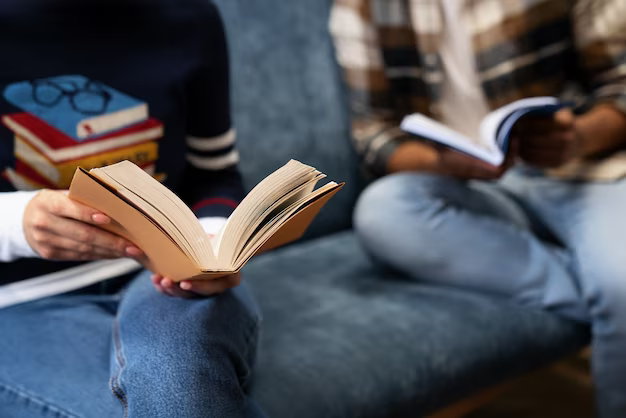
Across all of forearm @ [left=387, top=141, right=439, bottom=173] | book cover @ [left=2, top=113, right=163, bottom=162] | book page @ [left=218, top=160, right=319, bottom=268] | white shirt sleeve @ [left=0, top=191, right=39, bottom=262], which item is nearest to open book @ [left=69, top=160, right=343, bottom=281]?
book page @ [left=218, top=160, right=319, bottom=268]

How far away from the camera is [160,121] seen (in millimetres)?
779

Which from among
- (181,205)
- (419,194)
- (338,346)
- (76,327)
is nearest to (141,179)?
(181,205)

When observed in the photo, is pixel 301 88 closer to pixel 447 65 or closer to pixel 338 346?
pixel 447 65

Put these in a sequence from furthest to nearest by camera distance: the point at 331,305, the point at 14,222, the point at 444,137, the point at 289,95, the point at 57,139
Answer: the point at 289,95
the point at 331,305
the point at 444,137
the point at 57,139
the point at 14,222

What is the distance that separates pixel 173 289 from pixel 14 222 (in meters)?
0.17

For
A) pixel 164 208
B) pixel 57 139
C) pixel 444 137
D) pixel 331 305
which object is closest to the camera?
pixel 164 208

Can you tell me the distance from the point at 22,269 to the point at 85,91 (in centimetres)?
23

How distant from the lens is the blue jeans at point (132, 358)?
1.76 feet

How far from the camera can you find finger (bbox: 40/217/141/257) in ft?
1.78

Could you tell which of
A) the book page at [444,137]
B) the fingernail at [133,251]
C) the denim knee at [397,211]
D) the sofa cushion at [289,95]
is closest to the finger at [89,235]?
the fingernail at [133,251]

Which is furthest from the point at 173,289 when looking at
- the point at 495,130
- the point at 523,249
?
the point at 523,249

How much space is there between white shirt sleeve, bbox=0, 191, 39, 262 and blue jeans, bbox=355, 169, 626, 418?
2.16 feet

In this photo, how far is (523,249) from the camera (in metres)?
1.09

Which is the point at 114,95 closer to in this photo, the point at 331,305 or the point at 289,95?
the point at 331,305
